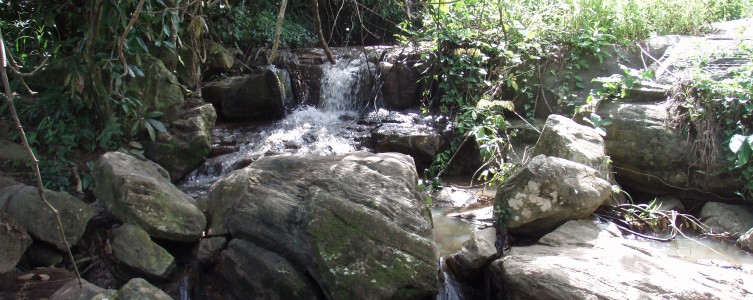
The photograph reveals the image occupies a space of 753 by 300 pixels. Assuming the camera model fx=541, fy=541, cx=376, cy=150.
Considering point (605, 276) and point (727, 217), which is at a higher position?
point (605, 276)

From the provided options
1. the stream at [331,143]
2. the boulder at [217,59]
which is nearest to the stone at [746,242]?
the stream at [331,143]

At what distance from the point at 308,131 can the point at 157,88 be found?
1.86 m

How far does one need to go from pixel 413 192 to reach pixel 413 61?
3855 mm

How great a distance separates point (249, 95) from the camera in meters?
6.90

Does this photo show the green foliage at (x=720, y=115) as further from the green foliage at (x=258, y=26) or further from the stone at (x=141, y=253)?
the green foliage at (x=258, y=26)

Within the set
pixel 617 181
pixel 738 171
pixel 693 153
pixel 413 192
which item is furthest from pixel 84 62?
pixel 738 171

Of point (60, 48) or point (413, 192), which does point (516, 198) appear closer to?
point (413, 192)

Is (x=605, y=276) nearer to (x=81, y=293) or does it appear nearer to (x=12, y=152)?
(x=81, y=293)

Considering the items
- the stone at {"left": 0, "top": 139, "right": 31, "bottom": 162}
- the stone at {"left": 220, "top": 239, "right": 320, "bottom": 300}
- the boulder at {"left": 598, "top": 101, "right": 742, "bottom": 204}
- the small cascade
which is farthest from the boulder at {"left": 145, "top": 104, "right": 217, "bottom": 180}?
the boulder at {"left": 598, "top": 101, "right": 742, "bottom": 204}

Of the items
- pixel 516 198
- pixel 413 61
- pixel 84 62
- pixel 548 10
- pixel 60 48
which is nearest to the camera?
pixel 516 198

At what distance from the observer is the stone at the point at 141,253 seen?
137 inches

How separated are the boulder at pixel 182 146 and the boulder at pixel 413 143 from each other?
1839 mm

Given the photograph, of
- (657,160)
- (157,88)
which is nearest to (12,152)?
(157,88)

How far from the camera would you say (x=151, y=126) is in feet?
17.1
